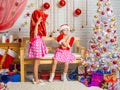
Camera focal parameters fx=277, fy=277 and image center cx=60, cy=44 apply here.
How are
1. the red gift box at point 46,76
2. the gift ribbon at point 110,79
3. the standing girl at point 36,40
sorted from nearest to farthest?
the gift ribbon at point 110,79
the standing girl at point 36,40
the red gift box at point 46,76

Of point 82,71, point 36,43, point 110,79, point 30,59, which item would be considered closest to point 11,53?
point 30,59

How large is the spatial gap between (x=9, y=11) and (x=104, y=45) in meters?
2.09

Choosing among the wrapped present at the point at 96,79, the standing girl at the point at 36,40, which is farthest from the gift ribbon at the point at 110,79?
the standing girl at the point at 36,40

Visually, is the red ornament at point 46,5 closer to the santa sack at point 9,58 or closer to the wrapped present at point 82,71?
the santa sack at point 9,58

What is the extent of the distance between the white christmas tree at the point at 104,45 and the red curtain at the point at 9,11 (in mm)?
1655

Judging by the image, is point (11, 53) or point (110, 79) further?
point (11, 53)

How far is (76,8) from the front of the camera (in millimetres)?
6070

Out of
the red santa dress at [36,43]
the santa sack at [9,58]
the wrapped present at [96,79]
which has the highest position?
the red santa dress at [36,43]

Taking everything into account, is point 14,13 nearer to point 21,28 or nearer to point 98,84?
point 21,28

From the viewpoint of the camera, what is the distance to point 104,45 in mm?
5340

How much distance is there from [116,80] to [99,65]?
0.50 m

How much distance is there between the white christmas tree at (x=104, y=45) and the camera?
5.29 m

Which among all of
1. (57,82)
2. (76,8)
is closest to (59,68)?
(57,82)

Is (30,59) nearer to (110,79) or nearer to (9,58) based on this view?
(9,58)
